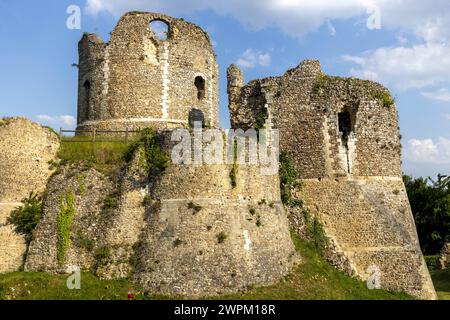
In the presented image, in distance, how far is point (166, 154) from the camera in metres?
20.6

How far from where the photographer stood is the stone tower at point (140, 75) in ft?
88.8

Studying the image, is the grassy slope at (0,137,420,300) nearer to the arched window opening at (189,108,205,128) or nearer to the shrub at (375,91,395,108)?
the arched window opening at (189,108,205,128)

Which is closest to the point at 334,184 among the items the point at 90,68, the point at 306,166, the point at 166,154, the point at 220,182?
the point at 306,166

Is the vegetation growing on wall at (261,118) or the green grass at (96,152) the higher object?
the vegetation growing on wall at (261,118)

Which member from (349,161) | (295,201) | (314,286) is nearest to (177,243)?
(314,286)

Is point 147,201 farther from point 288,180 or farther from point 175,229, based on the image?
point 288,180

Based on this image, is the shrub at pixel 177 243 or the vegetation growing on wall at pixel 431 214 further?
the vegetation growing on wall at pixel 431 214

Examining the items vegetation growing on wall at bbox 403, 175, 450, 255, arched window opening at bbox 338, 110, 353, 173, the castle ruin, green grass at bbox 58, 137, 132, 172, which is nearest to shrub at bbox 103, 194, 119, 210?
the castle ruin

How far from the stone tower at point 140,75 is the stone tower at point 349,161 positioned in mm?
3567

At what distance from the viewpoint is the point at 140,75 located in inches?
1069

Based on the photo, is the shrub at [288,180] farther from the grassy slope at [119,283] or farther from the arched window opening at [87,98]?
the arched window opening at [87,98]

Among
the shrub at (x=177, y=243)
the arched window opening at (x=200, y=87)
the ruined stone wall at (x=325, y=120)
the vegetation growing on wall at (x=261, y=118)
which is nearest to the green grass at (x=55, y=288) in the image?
the shrub at (x=177, y=243)

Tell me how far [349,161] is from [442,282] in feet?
40.1

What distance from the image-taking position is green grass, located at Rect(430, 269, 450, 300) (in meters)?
27.0
